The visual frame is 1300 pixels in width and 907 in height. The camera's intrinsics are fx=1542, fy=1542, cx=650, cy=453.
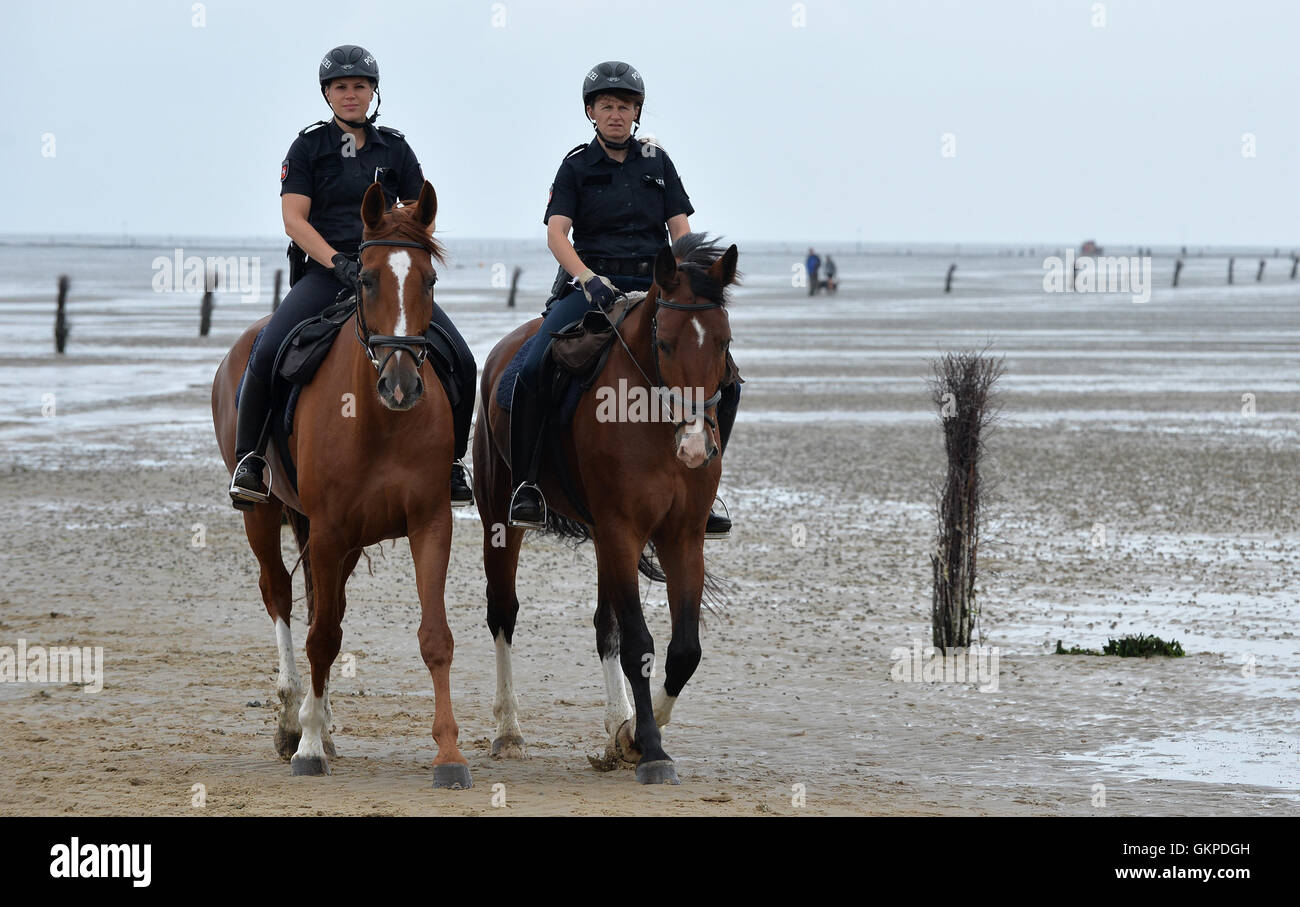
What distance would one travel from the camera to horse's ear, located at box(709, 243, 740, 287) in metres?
7.45

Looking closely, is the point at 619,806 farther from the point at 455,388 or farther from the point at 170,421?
the point at 170,421

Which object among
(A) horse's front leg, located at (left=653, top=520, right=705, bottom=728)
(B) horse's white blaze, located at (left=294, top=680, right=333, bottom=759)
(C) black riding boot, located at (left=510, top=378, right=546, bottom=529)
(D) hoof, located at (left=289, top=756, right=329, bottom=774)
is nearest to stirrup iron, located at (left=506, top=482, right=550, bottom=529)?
(C) black riding boot, located at (left=510, top=378, right=546, bottom=529)

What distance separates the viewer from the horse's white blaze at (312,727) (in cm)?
802

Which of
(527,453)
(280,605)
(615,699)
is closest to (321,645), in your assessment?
(280,605)

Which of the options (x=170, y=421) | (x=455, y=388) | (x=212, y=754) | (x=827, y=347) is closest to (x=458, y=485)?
(x=455, y=388)

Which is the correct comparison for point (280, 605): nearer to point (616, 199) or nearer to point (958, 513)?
point (616, 199)

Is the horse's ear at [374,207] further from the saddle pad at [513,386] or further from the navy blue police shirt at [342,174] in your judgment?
the saddle pad at [513,386]

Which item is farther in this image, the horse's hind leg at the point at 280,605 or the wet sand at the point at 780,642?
the horse's hind leg at the point at 280,605

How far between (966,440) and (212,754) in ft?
18.6

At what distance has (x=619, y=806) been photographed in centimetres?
695

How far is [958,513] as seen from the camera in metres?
11.1

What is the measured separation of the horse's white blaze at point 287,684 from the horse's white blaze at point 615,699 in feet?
5.64

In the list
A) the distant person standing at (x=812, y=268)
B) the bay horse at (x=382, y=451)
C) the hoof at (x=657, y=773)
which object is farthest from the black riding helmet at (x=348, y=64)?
the distant person standing at (x=812, y=268)

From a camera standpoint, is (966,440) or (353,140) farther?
(966,440)
